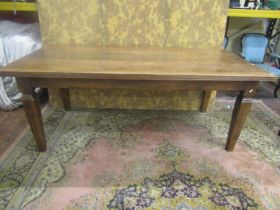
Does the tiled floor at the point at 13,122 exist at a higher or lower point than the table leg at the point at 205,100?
lower

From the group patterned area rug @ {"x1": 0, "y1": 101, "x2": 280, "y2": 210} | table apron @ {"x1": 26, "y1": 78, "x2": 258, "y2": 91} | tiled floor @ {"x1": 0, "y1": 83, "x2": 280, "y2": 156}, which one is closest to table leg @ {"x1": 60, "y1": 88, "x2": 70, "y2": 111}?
patterned area rug @ {"x1": 0, "y1": 101, "x2": 280, "y2": 210}

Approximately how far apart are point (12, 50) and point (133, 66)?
1.38m

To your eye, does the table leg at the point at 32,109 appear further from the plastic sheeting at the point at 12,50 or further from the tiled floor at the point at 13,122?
the plastic sheeting at the point at 12,50

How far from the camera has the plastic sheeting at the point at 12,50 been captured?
81.0 inches

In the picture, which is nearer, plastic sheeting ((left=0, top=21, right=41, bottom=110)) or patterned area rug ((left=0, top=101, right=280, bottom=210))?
patterned area rug ((left=0, top=101, right=280, bottom=210))

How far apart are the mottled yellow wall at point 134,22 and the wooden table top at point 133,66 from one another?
0.24 metres

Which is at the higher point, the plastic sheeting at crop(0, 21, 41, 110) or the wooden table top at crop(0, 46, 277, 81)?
the wooden table top at crop(0, 46, 277, 81)

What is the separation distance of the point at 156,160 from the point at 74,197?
0.60 meters

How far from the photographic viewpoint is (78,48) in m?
1.83

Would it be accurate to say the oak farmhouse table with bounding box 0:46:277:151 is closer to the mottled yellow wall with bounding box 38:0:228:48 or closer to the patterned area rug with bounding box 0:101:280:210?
the patterned area rug with bounding box 0:101:280:210

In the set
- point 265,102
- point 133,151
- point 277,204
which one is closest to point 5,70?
point 133,151

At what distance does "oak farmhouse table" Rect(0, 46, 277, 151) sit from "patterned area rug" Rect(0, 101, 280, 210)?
206mm

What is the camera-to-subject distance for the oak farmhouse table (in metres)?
1.27

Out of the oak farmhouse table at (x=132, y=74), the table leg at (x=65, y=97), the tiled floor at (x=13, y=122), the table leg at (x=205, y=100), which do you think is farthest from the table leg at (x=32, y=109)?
the table leg at (x=205, y=100)
